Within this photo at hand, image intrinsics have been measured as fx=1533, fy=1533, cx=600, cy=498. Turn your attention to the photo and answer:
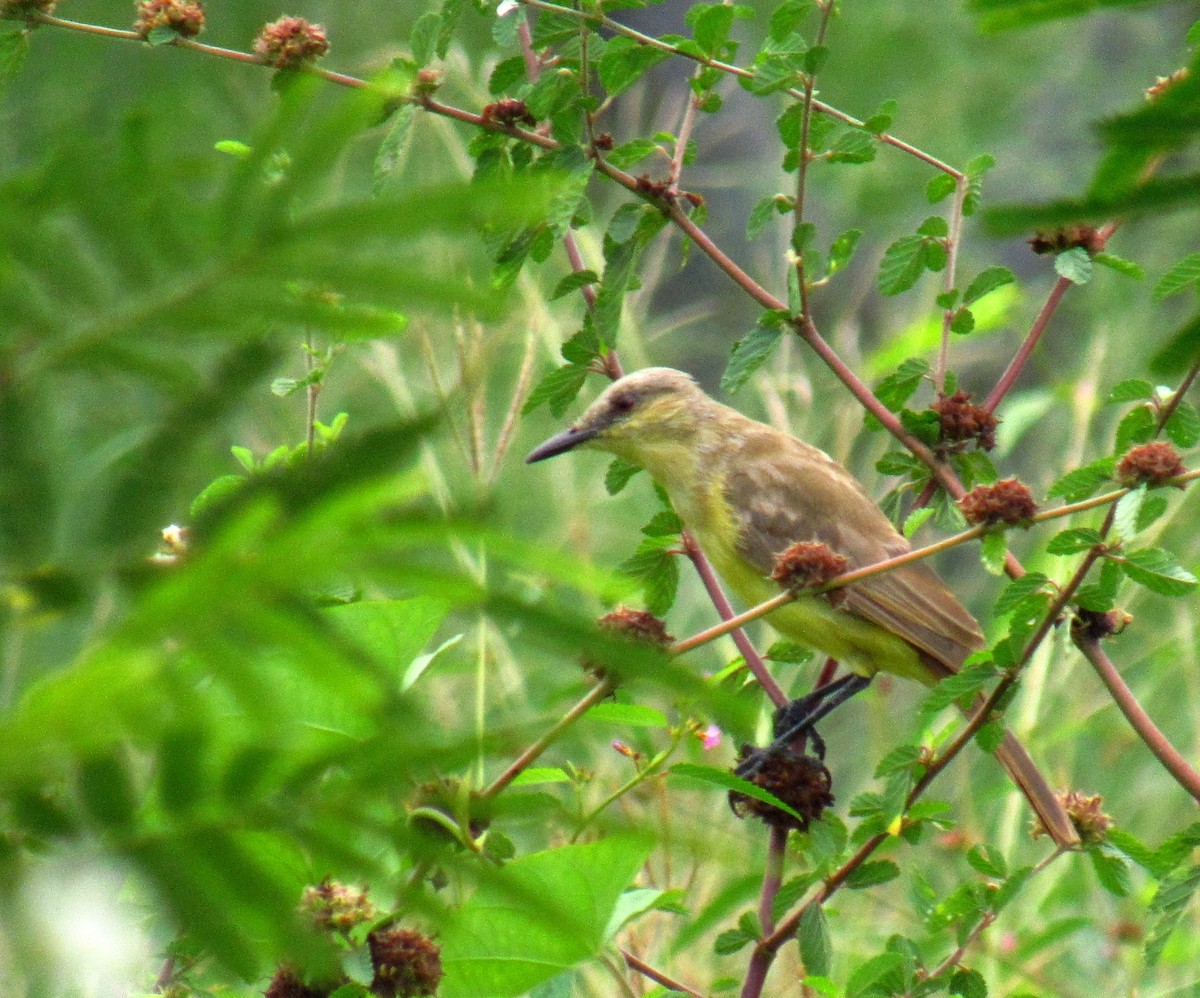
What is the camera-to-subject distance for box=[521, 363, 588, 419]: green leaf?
2.95m

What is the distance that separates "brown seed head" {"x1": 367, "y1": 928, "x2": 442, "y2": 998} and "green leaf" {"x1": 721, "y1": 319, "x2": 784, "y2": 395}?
1.23 meters

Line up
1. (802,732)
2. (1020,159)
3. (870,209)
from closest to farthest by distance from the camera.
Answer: (802,732), (870,209), (1020,159)

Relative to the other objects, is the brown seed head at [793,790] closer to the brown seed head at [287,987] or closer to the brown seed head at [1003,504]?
the brown seed head at [1003,504]

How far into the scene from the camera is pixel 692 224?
2.88 meters

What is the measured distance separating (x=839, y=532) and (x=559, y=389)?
180cm

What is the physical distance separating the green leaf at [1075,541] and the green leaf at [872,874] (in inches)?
22.7

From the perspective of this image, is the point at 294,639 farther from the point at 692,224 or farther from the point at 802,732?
the point at 802,732

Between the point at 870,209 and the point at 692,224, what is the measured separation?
7.15 m

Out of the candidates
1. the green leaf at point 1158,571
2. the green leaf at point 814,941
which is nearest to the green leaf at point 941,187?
the green leaf at point 1158,571

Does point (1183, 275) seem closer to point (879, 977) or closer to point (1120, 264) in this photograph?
point (1120, 264)

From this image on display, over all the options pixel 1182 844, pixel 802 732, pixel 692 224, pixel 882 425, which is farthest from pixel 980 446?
pixel 802 732

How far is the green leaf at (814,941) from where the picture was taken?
2.43 meters

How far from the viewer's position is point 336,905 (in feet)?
6.24

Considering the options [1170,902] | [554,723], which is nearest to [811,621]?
[1170,902]
